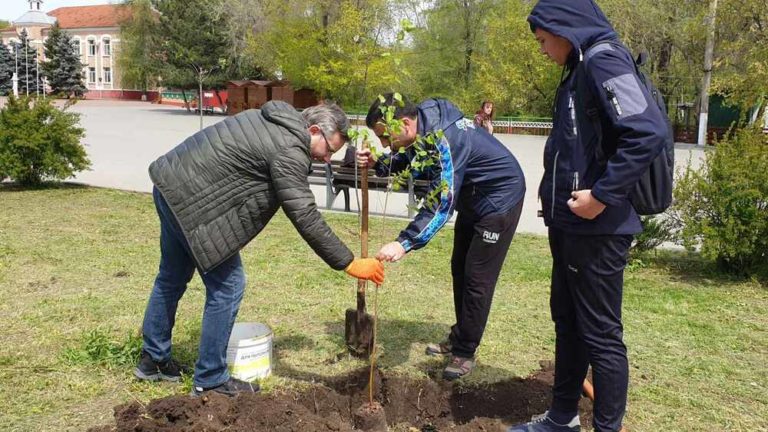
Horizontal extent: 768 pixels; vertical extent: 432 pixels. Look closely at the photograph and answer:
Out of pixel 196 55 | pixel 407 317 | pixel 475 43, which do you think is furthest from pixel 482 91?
pixel 407 317

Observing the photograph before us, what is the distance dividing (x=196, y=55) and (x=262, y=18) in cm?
463

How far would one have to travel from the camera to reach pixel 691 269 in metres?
6.70

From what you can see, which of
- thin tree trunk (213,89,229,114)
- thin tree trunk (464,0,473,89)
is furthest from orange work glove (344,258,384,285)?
thin tree trunk (213,89,229,114)

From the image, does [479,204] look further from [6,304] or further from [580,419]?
[6,304]

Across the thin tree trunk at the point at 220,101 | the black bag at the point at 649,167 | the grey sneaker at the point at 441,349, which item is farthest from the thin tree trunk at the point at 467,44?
the black bag at the point at 649,167

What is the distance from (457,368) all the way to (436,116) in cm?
147

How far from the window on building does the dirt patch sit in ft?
257

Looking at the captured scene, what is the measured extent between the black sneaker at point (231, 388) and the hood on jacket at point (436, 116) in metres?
1.63

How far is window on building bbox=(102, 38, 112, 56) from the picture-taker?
242ft

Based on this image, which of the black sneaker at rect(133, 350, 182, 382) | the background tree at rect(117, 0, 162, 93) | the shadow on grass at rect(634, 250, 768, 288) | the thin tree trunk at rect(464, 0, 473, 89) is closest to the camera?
the black sneaker at rect(133, 350, 182, 382)

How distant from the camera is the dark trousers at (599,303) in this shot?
8.73 feet

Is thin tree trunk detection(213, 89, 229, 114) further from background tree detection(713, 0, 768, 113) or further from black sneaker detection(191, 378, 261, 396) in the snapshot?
black sneaker detection(191, 378, 261, 396)

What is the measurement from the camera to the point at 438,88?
130ft

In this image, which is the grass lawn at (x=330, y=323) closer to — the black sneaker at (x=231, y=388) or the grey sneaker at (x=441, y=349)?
the grey sneaker at (x=441, y=349)
